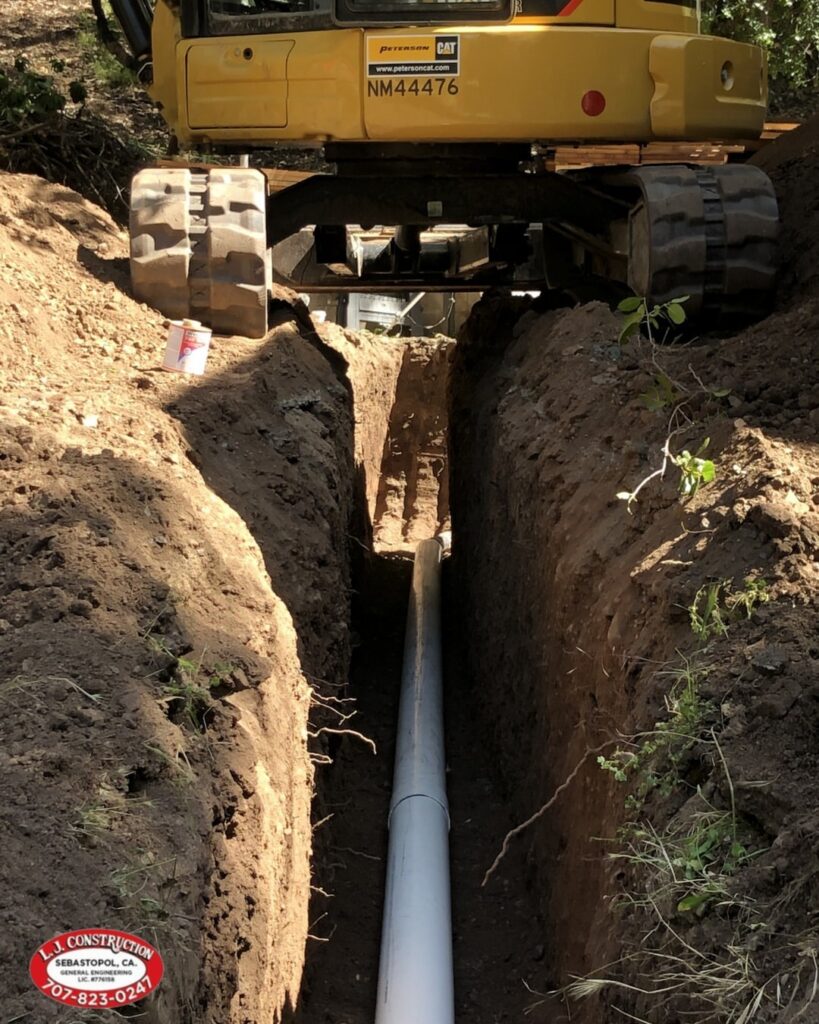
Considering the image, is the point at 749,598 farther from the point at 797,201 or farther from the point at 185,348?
the point at 797,201

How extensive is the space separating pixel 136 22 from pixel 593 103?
325 cm

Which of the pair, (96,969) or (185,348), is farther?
(185,348)

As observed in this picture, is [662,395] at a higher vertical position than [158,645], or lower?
higher

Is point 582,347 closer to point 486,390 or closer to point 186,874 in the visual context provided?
point 486,390

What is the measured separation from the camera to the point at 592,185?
7559mm

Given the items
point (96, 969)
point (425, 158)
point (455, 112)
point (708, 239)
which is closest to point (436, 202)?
point (425, 158)

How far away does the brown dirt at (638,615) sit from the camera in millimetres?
2865

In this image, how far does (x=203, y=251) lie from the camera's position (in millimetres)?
6742

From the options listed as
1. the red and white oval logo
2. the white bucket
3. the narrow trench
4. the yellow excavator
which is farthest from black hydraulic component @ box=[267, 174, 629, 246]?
the red and white oval logo

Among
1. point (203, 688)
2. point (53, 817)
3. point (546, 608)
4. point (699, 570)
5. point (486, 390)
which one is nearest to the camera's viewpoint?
point (53, 817)

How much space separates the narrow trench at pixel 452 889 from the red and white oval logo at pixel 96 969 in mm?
2081

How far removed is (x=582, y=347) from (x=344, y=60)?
2027 mm

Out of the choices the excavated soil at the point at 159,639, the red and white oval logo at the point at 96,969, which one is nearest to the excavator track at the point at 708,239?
the excavated soil at the point at 159,639

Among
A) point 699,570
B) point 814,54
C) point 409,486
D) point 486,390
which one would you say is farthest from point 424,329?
point 699,570
